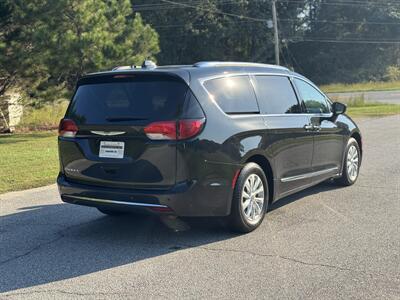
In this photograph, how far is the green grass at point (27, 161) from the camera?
31.1 feet

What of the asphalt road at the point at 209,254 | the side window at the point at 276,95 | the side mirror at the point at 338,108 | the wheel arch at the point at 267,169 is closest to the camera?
the asphalt road at the point at 209,254

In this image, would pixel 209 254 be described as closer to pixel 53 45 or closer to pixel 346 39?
pixel 53 45

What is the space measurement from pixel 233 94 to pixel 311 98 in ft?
6.46

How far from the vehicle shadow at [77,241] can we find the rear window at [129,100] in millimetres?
1312

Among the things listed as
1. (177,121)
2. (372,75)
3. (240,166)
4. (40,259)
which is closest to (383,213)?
(240,166)

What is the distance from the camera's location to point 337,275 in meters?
4.63

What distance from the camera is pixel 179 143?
532 cm

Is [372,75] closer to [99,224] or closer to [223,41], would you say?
[223,41]

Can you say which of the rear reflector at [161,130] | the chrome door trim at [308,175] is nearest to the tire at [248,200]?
the chrome door trim at [308,175]

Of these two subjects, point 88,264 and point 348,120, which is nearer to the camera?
point 88,264

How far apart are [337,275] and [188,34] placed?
200ft

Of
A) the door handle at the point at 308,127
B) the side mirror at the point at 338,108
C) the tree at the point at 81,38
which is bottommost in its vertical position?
the door handle at the point at 308,127

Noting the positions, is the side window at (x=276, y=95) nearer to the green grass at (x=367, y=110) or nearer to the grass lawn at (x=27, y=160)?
the grass lawn at (x=27, y=160)

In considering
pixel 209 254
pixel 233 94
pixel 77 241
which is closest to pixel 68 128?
pixel 77 241
